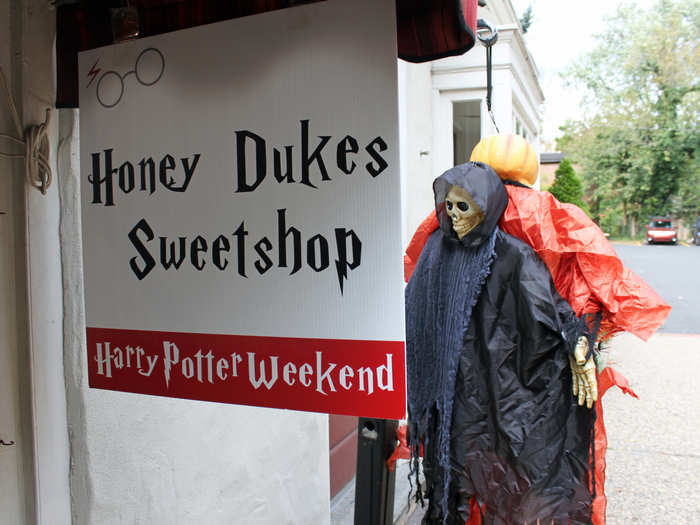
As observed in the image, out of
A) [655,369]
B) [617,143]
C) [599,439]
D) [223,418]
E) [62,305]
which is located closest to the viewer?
[62,305]

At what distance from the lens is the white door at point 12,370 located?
5.58 ft

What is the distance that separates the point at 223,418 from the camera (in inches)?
105

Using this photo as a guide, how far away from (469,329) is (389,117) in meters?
1.44

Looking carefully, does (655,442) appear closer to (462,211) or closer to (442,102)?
(442,102)

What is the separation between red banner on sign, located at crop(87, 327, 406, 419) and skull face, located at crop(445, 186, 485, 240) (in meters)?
1.36

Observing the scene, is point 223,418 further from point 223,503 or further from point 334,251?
point 334,251

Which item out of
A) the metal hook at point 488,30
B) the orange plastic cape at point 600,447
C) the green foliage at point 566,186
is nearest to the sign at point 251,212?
the orange plastic cape at point 600,447

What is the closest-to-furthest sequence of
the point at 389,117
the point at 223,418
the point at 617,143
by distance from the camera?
the point at 389,117 < the point at 223,418 < the point at 617,143

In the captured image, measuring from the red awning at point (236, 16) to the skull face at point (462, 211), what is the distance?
38.9 inches

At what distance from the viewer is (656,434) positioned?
5.14 metres

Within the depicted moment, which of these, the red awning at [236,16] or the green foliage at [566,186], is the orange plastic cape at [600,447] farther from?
the green foliage at [566,186]

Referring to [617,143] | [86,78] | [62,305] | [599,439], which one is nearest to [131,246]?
[86,78]

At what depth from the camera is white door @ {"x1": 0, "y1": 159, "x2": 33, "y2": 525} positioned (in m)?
1.70

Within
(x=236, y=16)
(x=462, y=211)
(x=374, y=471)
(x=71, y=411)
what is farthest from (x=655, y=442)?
(x=236, y=16)
